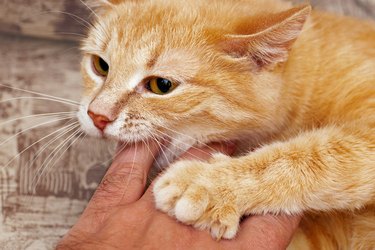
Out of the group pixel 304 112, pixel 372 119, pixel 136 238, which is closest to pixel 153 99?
pixel 136 238

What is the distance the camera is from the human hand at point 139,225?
105cm

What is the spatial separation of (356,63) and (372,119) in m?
0.18

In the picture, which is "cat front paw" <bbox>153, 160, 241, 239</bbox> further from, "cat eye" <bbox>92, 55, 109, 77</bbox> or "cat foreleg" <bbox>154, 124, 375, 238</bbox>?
"cat eye" <bbox>92, 55, 109, 77</bbox>

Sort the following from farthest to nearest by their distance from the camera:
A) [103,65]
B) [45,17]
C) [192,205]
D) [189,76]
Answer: [45,17]
[103,65]
[189,76]
[192,205]

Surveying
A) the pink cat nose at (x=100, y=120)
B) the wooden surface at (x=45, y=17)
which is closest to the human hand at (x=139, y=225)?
the pink cat nose at (x=100, y=120)

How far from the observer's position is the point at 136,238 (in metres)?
1.07

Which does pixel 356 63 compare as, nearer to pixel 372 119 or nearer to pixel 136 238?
pixel 372 119

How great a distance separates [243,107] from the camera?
1.21 meters

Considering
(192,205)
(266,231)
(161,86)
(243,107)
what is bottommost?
(266,231)

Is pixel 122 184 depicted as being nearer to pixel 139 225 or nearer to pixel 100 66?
pixel 139 225

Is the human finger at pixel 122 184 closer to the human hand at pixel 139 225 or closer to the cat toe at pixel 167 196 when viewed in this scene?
the human hand at pixel 139 225

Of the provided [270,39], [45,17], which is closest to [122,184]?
[270,39]

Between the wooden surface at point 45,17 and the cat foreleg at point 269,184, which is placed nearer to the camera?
the cat foreleg at point 269,184

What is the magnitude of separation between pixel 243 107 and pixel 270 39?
180 millimetres
